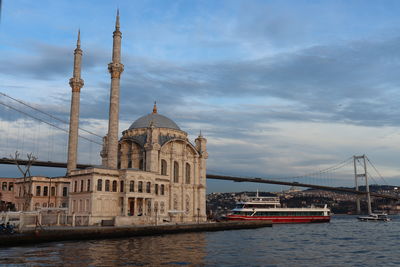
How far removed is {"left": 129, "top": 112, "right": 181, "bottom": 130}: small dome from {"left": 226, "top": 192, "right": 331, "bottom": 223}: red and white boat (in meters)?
23.3

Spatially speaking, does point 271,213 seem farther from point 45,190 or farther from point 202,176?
point 45,190

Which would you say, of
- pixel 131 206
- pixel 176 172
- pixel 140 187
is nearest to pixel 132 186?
pixel 140 187

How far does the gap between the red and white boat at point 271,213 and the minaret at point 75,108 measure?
108ft

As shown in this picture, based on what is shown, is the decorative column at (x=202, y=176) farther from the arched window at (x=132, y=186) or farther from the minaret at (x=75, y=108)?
the minaret at (x=75, y=108)

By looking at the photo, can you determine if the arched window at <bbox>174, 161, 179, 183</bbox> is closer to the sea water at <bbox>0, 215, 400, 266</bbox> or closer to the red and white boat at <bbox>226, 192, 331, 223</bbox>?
the red and white boat at <bbox>226, 192, 331, 223</bbox>

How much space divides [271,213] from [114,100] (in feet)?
138

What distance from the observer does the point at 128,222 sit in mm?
45188

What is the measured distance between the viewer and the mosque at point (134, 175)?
160 feet

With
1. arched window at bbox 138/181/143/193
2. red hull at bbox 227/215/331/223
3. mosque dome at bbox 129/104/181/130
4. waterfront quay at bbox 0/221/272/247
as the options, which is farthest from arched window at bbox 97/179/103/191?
red hull at bbox 227/215/331/223

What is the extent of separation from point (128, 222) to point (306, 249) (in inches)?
794

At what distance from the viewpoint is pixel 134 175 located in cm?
5081

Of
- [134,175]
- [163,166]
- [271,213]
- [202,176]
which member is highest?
[163,166]

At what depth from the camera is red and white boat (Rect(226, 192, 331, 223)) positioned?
78.6 meters

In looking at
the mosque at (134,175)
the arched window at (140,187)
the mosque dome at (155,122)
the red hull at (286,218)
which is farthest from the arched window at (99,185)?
the red hull at (286,218)
